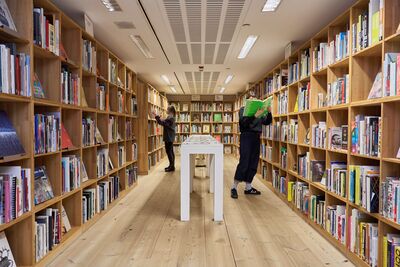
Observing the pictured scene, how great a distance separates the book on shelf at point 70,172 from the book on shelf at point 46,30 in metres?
0.97

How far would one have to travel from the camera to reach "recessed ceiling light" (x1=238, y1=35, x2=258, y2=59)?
4.25 m

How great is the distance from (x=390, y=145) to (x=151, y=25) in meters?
2.95

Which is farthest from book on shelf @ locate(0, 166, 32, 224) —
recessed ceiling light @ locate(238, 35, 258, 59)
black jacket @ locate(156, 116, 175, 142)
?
black jacket @ locate(156, 116, 175, 142)

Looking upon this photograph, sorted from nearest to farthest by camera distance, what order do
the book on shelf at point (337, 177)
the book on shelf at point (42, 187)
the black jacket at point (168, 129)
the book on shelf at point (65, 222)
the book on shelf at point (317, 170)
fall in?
1. the book on shelf at point (42, 187)
2. the book on shelf at point (337, 177)
3. the book on shelf at point (65, 222)
4. the book on shelf at point (317, 170)
5. the black jacket at point (168, 129)

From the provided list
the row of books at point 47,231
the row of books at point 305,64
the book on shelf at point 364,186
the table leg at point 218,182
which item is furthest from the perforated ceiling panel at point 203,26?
the row of books at point 47,231

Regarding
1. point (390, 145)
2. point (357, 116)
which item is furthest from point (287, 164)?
point (390, 145)

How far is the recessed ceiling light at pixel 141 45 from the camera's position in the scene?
424 centimetres

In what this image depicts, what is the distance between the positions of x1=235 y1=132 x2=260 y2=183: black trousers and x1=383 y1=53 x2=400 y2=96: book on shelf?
254 cm

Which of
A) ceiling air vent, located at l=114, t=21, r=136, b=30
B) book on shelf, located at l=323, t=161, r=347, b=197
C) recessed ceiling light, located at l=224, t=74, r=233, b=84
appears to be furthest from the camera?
recessed ceiling light, located at l=224, t=74, r=233, b=84

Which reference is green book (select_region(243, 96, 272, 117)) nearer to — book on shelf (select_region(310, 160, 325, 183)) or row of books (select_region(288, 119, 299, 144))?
row of books (select_region(288, 119, 299, 144))

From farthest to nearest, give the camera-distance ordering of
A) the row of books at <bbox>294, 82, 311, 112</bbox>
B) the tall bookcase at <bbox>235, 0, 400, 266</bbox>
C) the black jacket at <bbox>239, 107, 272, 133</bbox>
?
the black jacket at <bbox>239, 107, 272, 133</bbox> < the row of books at <bbox>294, 82, 311, 112</bbox> < the tall bookcase at <bbox>235, 0, 400, 266</bbox>

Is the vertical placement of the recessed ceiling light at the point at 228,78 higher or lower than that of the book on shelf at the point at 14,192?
higher

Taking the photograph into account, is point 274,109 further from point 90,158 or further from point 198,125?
point 198,125

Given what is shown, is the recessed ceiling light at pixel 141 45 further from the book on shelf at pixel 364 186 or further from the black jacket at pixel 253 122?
the book on shelf at pixel 364 186
